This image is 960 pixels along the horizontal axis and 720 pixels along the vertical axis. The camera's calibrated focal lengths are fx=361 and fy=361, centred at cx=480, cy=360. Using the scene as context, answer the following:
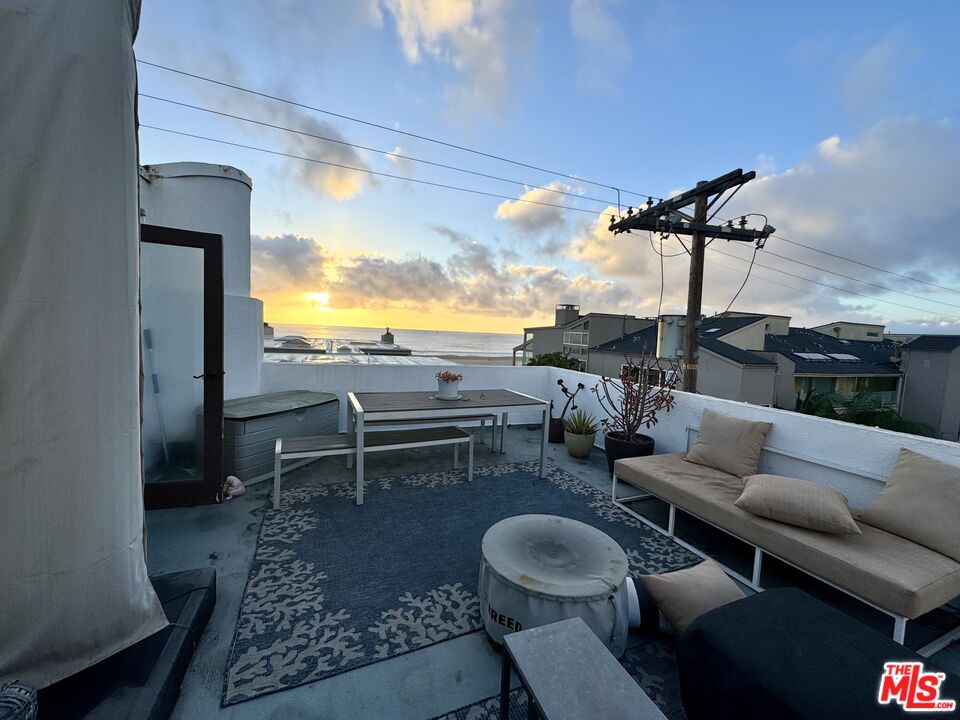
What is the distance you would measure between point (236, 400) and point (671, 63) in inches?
262

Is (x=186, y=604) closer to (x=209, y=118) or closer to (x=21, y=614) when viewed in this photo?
(x=21, y=614)

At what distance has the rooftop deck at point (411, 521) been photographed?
1.36 meters

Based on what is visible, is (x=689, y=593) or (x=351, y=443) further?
(x=351, y=443)

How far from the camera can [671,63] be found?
473 cm

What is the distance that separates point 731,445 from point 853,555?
1.12 meters

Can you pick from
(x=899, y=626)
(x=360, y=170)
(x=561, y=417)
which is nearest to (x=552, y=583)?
(x=899, y=626)

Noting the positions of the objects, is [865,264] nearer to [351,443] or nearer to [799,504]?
[799,504]

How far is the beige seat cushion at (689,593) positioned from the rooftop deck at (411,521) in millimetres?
813

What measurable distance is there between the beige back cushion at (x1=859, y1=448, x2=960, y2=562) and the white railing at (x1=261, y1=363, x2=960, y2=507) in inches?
7.4

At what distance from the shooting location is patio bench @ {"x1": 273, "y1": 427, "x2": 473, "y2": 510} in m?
2.87

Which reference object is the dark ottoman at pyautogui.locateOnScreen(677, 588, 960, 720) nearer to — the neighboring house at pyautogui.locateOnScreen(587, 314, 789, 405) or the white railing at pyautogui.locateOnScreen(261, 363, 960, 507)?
the white railing at pyautogui.locateOnScreen(261, 363, 960, 507)

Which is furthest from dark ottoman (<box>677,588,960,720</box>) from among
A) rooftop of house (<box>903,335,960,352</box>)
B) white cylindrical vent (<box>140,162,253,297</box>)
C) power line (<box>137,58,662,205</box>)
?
rooftop of house (<box>903,335,960,352</box>)

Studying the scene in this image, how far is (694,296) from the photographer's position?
4.71 meters

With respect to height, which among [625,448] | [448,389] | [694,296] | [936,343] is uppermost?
[694,296]
